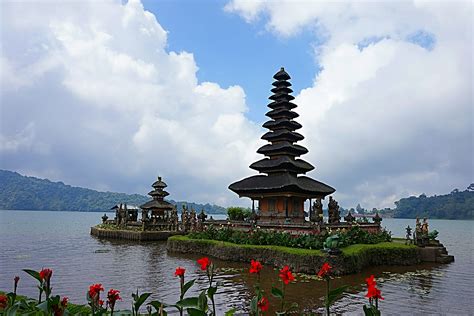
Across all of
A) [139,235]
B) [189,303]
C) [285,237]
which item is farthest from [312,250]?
[139,235]

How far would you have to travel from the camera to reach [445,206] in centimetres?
16300

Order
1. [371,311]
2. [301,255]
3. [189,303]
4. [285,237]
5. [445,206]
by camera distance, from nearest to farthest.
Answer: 1. [371,311]
2. [189,303]
3. [301,255]
4. [285,237]
5. [445,206]

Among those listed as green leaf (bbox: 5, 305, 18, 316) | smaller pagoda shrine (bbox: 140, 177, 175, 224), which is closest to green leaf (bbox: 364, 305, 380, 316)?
green leaf (bbox: 5, 305, 18, 316)

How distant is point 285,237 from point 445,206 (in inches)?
6537

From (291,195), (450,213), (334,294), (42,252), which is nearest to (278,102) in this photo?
(291,195)

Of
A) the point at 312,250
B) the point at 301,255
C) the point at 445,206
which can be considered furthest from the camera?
the point at 445,206

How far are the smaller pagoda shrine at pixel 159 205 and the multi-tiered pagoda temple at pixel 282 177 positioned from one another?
1671 centimetres

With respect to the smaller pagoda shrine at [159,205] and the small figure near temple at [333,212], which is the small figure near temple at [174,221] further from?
the small figure near temple at [333,212]

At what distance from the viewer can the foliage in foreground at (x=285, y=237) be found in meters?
21.0

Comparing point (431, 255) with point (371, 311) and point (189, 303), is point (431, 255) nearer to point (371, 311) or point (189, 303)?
point (371, 311)

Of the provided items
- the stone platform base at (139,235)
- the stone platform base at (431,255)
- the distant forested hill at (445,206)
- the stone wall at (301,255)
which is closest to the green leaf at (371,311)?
the stone wall at (301,255)

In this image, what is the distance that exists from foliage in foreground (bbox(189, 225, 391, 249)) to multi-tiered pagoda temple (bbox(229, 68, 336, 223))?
10.8ft

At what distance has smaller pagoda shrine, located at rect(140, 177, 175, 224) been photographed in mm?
44969

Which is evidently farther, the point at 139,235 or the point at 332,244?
the point at 139,235
